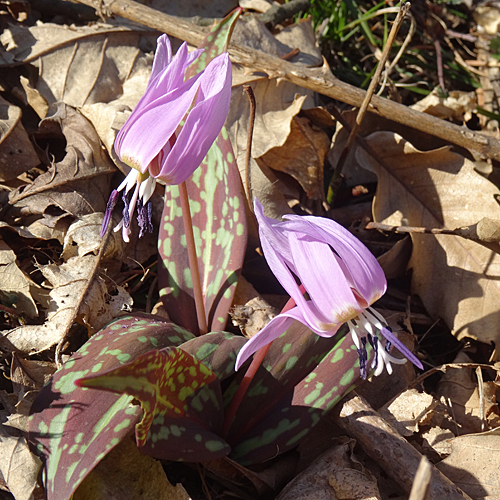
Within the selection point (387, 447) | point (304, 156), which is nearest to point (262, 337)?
point (387, 447)

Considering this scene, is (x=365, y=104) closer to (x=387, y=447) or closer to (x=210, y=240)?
(x=210, y=240)

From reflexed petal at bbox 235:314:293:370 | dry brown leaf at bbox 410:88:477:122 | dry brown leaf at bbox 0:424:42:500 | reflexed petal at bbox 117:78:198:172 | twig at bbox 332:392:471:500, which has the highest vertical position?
reflexed petal at bbox 117:78:198:172

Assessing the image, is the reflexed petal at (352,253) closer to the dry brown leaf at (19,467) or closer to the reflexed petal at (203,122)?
the reflexed petal at (203,122)

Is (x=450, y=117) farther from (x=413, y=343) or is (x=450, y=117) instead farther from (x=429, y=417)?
(x=429, y=417)

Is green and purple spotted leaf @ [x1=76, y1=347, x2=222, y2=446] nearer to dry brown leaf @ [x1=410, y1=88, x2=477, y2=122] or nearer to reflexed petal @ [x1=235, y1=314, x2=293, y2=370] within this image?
reflexed petal @ [x1=235, y1=314, x2=293, y2=370]

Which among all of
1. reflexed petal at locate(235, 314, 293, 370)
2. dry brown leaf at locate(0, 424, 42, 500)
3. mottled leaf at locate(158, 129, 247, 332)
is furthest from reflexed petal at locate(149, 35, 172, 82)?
dry brown leaf at locate(0, 424, 42, 500)

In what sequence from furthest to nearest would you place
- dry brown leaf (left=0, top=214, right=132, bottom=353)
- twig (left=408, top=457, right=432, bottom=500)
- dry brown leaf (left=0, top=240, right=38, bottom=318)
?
dry brown leaf (left=0, top=240, right=38, bottom=318)
dry brown leaf (left=0, top=214, right=132, bottom=353)
twig (left=408, top=457, right=432, bottom=500)

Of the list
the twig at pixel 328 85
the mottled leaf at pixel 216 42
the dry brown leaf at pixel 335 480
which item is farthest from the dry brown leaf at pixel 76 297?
the twig at pixel 328 85
